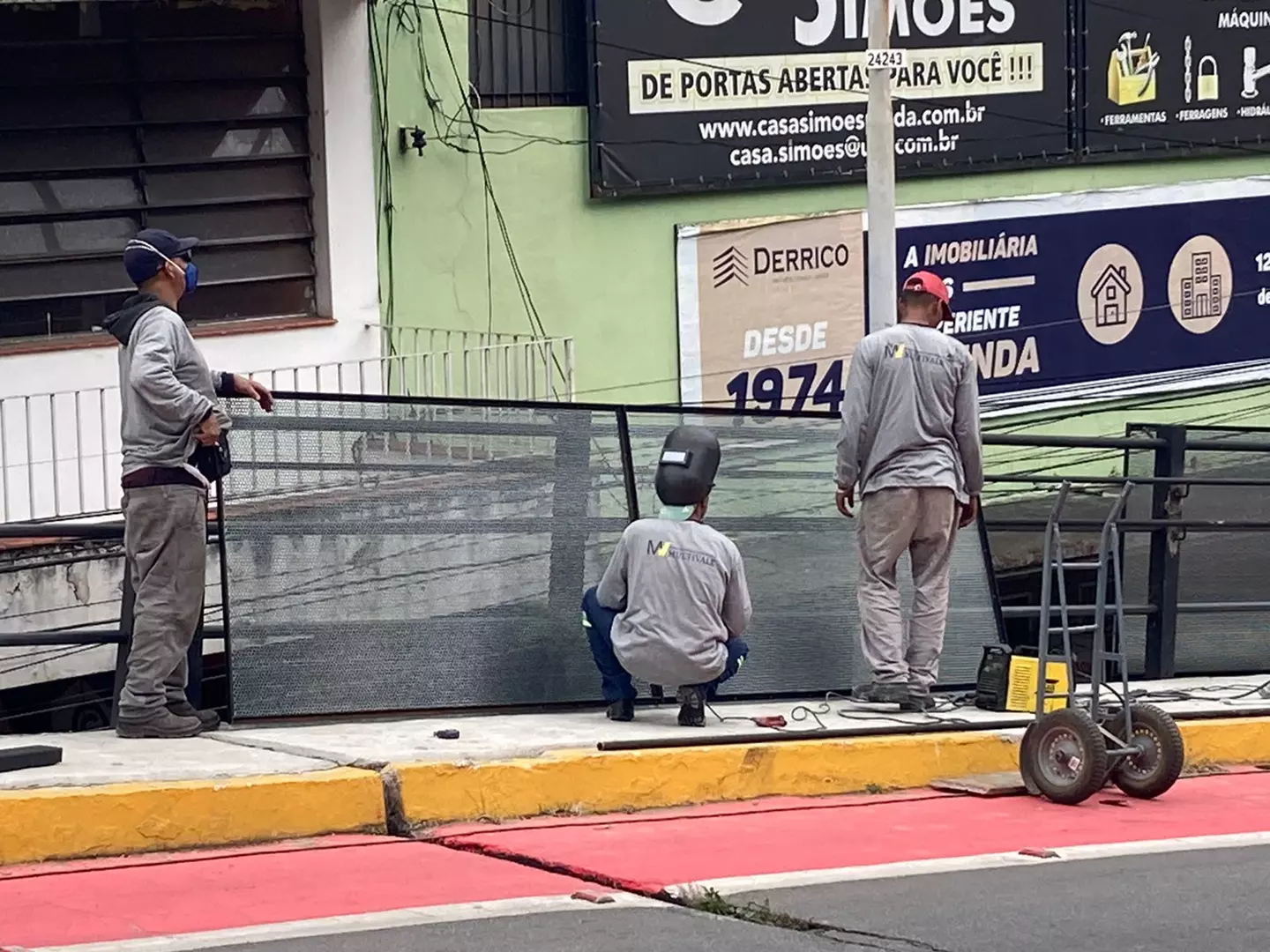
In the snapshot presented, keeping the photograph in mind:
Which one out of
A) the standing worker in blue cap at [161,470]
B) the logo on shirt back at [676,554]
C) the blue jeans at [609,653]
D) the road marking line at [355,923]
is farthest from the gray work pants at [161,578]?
the road marking line at [355,923]

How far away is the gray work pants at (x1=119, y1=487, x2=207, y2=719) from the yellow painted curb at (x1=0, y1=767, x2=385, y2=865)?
0.87 m

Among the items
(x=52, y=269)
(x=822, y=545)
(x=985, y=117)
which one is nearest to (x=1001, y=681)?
(x=822, y=545)

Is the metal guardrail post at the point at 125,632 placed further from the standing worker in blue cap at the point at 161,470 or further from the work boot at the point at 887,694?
the work boot at the point at 887,694

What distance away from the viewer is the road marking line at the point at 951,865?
5980mm

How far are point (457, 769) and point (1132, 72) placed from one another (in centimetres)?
1406

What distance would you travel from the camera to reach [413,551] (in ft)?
26.6

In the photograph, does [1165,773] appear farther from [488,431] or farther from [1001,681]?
[488,431]

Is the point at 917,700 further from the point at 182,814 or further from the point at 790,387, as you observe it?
the point at 790,387

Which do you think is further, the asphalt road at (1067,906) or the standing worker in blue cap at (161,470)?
the standing worker in blue cap at (161,470)

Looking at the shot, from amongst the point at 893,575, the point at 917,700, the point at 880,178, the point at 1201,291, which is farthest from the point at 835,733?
the point at 1201,291

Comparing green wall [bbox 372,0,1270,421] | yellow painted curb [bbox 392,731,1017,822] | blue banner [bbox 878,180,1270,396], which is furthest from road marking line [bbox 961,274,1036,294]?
yellow painted curb [bbox 392,731,1017,822]

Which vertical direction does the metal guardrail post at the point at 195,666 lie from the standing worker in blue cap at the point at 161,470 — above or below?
below

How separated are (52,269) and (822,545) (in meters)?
6.52

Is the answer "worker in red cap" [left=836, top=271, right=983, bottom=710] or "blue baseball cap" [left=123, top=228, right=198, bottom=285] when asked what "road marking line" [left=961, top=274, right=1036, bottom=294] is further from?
"blue baseball cap" [left=123, top=228, right=198, bottom=285]
